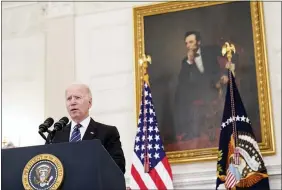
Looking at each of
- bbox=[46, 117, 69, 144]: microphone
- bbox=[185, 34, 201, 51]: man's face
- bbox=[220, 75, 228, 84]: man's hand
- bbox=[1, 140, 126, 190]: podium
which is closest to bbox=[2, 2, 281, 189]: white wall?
bbox=[220, 75, 228, 84]: man's hand

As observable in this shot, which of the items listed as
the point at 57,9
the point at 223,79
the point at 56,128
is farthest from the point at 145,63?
the point at 56,128

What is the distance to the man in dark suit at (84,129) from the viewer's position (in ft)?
12.4

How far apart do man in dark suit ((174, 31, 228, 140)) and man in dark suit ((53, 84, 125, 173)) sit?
3764 millimetres

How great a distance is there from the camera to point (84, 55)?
8.75 m

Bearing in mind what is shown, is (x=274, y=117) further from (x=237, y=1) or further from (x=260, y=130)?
(x=237, y=1)

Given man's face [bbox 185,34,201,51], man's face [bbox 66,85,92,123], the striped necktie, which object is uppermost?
man's face [bbox 185,34,201,51]

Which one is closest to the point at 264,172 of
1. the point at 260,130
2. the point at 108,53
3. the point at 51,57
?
the point at 260,130

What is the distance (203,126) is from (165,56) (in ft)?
4.49

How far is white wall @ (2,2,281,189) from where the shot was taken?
8.15 m

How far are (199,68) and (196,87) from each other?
0.31 meters

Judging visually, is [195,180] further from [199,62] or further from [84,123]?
[84,123]

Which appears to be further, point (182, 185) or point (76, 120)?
point (182, 185)

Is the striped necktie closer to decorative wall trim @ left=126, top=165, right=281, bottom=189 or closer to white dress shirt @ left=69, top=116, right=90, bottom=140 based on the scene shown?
white dress shirt @ left=69, top=116, right=90, bottom=140

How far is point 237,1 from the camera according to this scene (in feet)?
26.4
